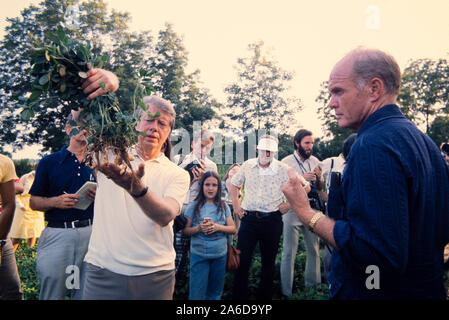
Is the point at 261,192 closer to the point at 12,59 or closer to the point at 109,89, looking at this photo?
the point at 109,89

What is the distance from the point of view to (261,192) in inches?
201

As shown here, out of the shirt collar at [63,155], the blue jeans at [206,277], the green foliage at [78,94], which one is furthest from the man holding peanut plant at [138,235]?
the blue jeans at [206,277]

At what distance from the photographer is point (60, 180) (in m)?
3.47

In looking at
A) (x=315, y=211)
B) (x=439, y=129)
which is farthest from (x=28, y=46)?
(x=439, y=129)

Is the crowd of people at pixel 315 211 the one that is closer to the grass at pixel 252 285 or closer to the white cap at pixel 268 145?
the grass at pixel 252 285

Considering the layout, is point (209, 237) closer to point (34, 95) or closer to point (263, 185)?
point (263, 185)

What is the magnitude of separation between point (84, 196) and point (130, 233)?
1398mm

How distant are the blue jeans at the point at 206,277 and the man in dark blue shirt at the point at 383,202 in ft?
9.31

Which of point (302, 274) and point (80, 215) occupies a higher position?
point (80, 215)

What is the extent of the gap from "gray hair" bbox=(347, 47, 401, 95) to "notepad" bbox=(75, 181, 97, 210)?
264 centimetres

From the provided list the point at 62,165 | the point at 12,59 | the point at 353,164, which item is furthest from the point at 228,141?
the point at 353,164

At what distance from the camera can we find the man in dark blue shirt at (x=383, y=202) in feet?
4.58
